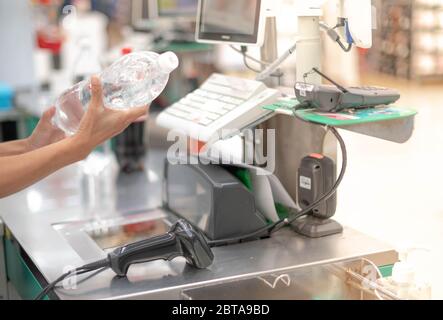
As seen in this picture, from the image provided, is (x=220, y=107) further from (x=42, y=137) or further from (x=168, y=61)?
(x=42, y=137)

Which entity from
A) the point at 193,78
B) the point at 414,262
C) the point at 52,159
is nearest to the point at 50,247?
the point at 52,159

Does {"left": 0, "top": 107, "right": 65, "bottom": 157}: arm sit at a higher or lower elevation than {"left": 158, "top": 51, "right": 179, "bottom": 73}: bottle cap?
lower

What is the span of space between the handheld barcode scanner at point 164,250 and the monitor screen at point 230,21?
60cm

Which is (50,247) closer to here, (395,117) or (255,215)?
(255,215)

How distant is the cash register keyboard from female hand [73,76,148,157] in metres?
0.27

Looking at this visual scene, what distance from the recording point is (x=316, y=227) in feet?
5.49

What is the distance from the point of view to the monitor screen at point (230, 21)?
70.2 inches

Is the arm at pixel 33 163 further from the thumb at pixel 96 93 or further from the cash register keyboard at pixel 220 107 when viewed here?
the cash register keyboard at pixel 220 107

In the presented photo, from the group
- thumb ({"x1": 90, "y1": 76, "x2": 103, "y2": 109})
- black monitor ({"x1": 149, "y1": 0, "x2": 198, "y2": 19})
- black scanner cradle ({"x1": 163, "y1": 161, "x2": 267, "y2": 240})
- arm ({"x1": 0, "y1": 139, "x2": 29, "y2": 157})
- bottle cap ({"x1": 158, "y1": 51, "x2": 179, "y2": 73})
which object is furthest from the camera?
black monitor ({"x1": 149, "y1": 0, "x2": 198, "y2": 19})

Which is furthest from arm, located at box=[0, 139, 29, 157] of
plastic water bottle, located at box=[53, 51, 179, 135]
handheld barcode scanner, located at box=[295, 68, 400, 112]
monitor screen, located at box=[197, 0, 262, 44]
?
handheld barcode scanner, located at box=[295, 68, 400, 112]

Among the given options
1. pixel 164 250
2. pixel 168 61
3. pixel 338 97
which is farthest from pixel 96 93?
pixel 338 97

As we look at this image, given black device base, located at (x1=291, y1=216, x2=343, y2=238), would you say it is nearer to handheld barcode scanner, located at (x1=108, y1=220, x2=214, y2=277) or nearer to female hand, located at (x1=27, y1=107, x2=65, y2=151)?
handheld barcode scanner, located at (x1=108, y1=220, x2=214, y2=277)

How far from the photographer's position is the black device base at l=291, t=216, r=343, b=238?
5.48ft
